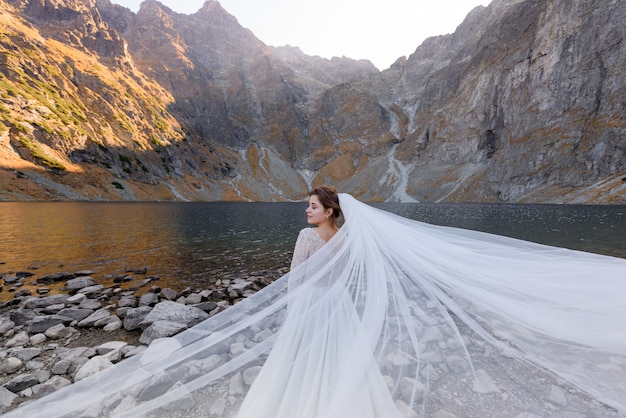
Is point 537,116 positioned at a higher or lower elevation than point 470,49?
lower

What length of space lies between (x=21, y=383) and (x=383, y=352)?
590cm

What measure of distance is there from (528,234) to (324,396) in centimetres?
3155

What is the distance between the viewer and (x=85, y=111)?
4021 inches

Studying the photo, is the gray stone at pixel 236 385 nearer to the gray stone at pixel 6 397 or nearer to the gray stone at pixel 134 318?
the gray stone at pixel 6 397

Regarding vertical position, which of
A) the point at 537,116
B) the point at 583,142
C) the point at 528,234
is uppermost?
the point at 537,116

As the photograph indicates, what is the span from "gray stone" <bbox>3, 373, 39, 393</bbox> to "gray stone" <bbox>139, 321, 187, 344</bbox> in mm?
1857

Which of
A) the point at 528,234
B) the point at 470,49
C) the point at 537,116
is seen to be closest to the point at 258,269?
the point at 528,234

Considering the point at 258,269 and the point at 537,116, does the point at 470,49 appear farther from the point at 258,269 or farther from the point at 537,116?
the point at 258,269

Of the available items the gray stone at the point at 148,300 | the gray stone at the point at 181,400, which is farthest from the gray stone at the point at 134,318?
the gray stone at the point at 181,400

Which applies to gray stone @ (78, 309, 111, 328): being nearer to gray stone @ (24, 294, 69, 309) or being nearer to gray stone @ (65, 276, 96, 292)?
gray stone @ (24, 294, 69, 309)

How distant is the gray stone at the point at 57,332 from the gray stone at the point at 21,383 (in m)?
2.68

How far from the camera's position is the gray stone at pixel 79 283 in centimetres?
Result: 1192

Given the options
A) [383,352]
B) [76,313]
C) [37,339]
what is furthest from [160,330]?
[383,352]

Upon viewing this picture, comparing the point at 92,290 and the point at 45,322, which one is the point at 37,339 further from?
the point at 92,290
